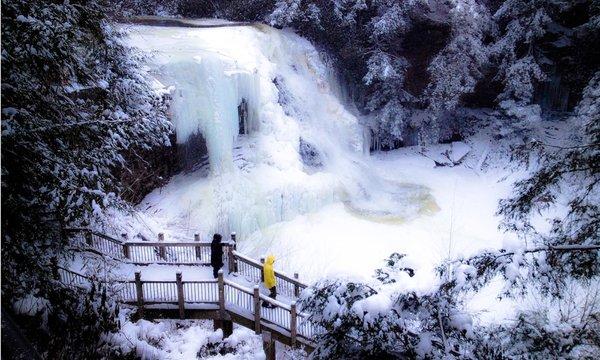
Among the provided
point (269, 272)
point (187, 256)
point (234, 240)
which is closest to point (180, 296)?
point (187, 256)

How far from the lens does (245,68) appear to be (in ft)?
47.5

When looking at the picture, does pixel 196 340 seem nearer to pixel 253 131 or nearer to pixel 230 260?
pixel 230 260

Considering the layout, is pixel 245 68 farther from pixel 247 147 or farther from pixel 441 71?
pixel 441 71

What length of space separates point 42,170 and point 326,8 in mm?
15837

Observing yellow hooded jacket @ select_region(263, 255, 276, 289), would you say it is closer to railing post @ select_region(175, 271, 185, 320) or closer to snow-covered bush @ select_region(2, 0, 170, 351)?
railing post @ select_region(175, 271, 185, 320)

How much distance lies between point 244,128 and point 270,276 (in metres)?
7.37

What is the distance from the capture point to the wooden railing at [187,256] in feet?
31.1

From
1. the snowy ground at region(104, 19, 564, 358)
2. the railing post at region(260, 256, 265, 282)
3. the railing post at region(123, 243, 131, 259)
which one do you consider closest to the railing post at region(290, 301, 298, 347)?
the railing post at region(260, 256, 265, 282)

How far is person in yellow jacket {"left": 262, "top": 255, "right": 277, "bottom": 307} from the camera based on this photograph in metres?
9.19

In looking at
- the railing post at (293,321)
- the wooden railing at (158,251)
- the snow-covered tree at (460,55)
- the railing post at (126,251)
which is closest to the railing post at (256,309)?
the railing post at (293,321)

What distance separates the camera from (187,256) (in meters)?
9.88

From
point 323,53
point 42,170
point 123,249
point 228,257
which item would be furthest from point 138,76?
point 323,53

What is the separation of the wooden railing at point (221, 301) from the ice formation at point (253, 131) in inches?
147

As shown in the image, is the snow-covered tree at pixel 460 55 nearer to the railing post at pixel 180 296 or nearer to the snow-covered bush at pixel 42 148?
the railing post at pixel 180 296
